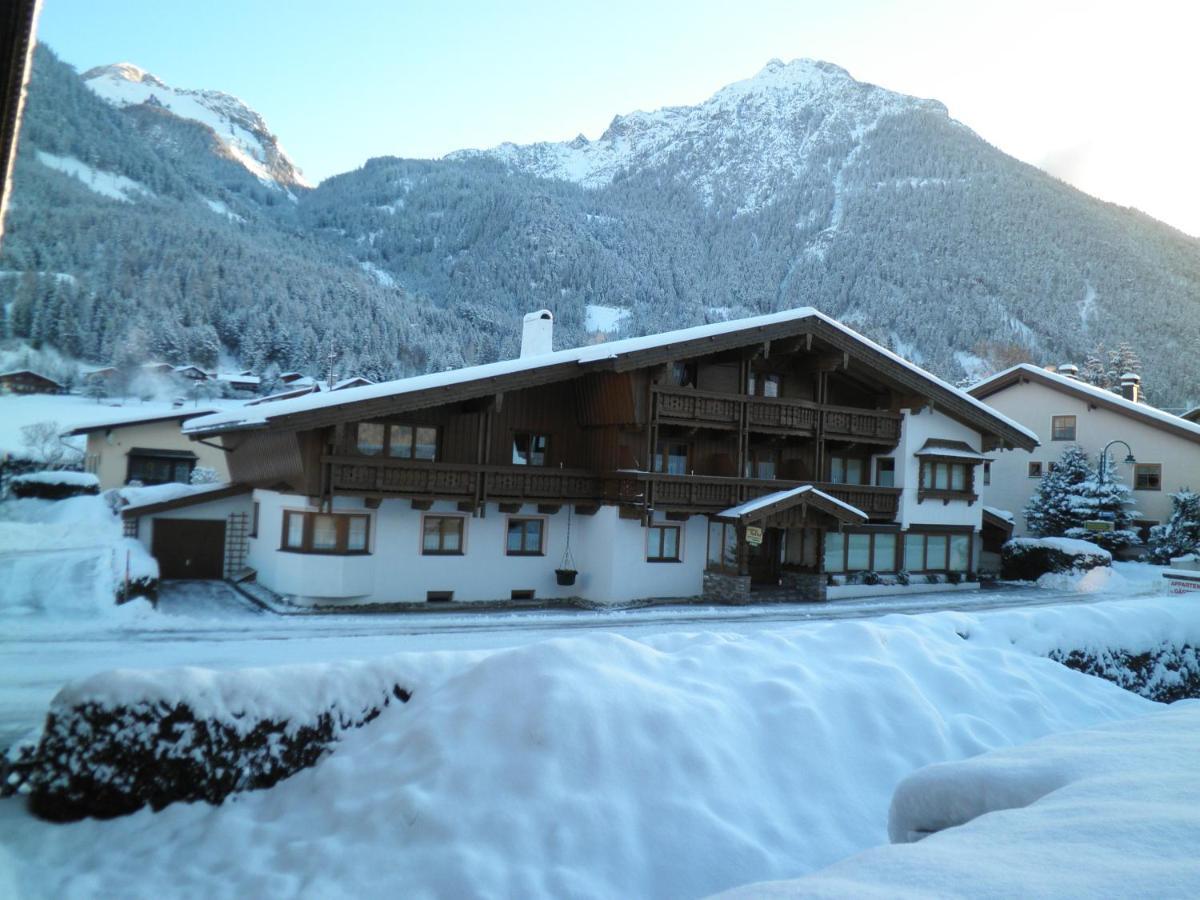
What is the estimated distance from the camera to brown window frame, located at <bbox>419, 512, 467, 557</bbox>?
24.2 meters

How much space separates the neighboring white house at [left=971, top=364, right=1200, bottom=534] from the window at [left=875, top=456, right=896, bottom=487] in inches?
570

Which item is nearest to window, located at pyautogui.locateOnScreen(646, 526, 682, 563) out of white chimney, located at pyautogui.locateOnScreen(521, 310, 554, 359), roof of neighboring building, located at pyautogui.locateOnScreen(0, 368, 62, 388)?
white chimney, located at pyautogui.locateOnScreen(521, 310, 554, 359)

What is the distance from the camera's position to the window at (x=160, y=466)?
3638cm

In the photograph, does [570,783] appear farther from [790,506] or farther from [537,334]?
[537,334]

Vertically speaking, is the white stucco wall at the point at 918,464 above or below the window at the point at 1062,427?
below

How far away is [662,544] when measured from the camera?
1069 inches

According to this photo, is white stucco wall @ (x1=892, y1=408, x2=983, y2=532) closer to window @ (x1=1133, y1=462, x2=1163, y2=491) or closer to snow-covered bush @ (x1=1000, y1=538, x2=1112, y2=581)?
snow-covered bush @ (x1=1000, y1=538, x2=1112, y2=581)

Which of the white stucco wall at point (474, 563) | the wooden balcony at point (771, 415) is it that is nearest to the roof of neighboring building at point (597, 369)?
the wooden balcony at point (771, 415)

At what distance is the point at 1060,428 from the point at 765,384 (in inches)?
846

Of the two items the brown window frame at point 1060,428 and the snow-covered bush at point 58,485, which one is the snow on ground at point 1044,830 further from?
the brown window frame at point 1060,428

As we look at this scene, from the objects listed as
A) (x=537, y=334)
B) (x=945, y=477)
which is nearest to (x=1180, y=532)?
(x=945, y=477)

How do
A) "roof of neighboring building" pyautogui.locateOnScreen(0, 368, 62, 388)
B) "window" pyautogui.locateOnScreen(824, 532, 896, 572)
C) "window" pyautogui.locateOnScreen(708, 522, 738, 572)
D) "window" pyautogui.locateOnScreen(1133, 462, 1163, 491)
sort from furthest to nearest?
"roof of neighboring building" pyautogui.locateOnScreen(0, 368, 62, 388), "window" pyautogui.locateOnScreen(1133, 462, 1163, 491), "window" pyautogui.locateOnScreen(824, 532, 896, 572), "window" pyautogui.locateOnScreen(708, 522, 738, 572)

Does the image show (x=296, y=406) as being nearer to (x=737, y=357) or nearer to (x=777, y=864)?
(x=737, y=357)

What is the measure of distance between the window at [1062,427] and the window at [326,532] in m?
35.5
